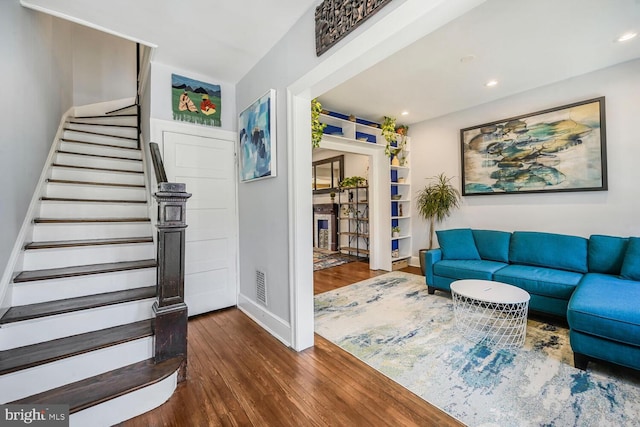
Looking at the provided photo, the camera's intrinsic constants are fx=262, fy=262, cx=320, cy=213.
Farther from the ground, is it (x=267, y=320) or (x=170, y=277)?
(x=170, y=277)

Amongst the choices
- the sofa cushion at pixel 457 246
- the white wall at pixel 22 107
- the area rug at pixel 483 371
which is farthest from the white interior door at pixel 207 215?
the sofa cushion at pixel 457 246

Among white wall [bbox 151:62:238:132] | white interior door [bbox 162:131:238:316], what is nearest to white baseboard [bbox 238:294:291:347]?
white interior door [bbox 162:131:238:316]

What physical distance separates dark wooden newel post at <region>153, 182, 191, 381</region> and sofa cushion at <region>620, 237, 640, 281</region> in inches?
150

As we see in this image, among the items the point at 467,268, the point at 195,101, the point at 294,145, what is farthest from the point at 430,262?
the point at 195,101

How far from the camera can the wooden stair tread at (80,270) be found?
5.87 ft

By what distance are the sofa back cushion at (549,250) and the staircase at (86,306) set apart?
3708mm

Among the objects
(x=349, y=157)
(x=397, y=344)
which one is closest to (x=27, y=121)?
(x=397, y=344)

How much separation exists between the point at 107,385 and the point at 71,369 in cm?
23

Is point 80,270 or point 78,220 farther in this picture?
point 78,220

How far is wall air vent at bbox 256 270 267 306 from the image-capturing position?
2.57 m

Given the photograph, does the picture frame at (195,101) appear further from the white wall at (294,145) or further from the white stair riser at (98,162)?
the white stair riser at (98,162)

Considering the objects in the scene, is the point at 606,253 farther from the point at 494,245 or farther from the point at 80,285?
the point at 80,285

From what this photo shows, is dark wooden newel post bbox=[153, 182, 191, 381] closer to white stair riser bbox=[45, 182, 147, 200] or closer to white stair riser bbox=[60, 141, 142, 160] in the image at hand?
white stair riser bbox=[45, 182, 147, 200]

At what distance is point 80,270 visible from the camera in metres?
1.97
